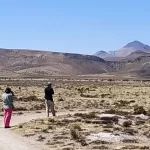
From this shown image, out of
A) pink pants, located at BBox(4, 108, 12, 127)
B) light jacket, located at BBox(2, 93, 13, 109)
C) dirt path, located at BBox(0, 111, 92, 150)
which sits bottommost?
dirt path, located at BBox(0, 111, 92, 150)

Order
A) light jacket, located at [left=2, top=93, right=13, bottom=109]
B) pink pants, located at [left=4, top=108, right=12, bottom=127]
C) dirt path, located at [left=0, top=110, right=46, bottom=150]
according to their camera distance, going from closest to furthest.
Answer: dirt path, located at [left=0, top=110, right=46, bottom=150] → pink pants, located at [left=4, top=108, right=12, bottom=127] → light jacket, located at [left=2, top=93, right=13, bottom=109]

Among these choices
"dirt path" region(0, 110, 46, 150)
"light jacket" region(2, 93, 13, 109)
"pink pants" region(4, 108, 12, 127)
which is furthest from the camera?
"light jacket" region(2, 93, 13, 109)

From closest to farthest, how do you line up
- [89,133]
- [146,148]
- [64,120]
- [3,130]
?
[146,148] → [89,133] → [3,130] → [64,120]

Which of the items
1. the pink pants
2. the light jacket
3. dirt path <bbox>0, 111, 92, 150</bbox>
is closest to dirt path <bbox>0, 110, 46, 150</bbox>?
dirt path <bbox>0, 111, 92, 150</bbox>

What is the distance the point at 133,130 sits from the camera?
79.2 ft

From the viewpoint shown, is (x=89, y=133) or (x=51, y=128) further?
(x=51, y=128)

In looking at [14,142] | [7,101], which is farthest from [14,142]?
[7,101]

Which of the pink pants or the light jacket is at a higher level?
the light jacket

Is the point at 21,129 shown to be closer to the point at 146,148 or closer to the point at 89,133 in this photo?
the point at 89,133

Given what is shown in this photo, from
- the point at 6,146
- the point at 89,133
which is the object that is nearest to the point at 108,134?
the point at 89,133

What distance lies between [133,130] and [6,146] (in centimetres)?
794

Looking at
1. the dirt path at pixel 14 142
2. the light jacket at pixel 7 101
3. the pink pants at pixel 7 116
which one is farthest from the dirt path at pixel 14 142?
the light jacket at pixel 7 101

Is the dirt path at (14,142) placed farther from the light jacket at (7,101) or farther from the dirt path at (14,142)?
the light jacket at (7,101)

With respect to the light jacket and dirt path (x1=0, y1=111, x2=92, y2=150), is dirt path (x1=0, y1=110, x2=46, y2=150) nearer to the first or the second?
dirt path (x1=0, y1=111, x2=92, y2=150)
